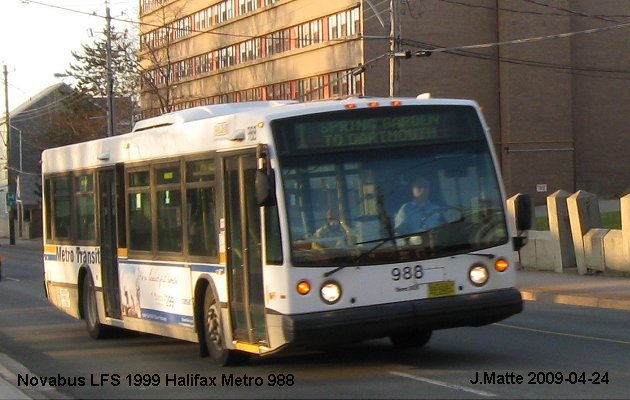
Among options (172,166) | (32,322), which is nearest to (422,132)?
(172,166)

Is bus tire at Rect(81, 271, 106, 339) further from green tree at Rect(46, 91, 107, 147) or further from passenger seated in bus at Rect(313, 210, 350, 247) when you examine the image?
green tree at Rect(46, 91, 107, 147)

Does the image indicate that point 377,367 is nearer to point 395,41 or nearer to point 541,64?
point 395,41

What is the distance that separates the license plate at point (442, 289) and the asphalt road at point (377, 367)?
786 mm

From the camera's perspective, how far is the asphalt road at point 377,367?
33.4 feet

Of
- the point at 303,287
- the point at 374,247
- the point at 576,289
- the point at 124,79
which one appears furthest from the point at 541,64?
the point at 303,287

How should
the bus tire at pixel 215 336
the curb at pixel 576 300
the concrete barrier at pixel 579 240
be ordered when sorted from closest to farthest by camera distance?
the bus tire at pixel 215 336 < the curb at pixel 576 300 < the concrete barrier at pixel 579 240

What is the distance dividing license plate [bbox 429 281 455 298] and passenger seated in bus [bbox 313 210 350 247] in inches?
38.9

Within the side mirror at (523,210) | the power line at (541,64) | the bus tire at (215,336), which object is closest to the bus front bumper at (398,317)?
the side mirror at (523,210)

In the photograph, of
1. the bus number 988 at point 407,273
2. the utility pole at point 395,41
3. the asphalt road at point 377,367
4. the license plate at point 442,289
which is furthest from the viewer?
the utility pole at point 395,41

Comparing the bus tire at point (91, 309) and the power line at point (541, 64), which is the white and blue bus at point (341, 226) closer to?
the bus tire at point (91, 309)

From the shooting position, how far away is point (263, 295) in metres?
10.9

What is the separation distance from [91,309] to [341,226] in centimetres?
690

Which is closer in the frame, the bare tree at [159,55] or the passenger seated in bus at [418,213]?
the passenger seated in bus at [418,213]

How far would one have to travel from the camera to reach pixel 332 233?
34.5 feet
